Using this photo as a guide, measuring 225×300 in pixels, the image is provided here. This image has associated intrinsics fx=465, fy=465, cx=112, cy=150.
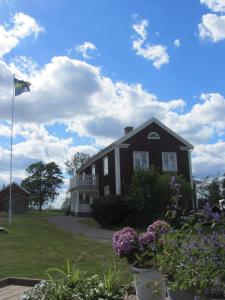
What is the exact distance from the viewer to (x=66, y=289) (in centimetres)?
620

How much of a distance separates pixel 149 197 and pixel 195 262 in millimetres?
23949

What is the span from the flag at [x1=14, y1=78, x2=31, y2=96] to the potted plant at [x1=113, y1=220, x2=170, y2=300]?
3099 centimetres

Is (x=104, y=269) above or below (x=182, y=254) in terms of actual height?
below

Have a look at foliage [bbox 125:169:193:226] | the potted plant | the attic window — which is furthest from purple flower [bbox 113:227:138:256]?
the attic window

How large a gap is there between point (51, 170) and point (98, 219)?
220ft

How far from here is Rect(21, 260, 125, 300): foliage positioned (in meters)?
6.09

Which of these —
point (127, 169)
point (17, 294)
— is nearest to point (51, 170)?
point (127, 169)

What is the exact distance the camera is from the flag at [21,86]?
36625 millimetres

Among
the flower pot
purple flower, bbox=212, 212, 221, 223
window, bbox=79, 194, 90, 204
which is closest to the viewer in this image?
purple flower, bbox=212, 212, 221, 223

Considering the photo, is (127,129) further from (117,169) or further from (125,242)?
(125,242)

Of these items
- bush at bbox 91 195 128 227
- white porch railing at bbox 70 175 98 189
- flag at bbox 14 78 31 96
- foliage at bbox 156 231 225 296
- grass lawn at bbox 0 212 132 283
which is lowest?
grass lawn at bbox 0 212 132 283

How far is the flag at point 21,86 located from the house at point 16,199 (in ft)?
100

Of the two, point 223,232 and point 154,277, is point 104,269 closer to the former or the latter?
point 154,277

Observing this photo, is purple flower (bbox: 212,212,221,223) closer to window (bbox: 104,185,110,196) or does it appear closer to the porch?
window (bbox: 104,185,110,196)
